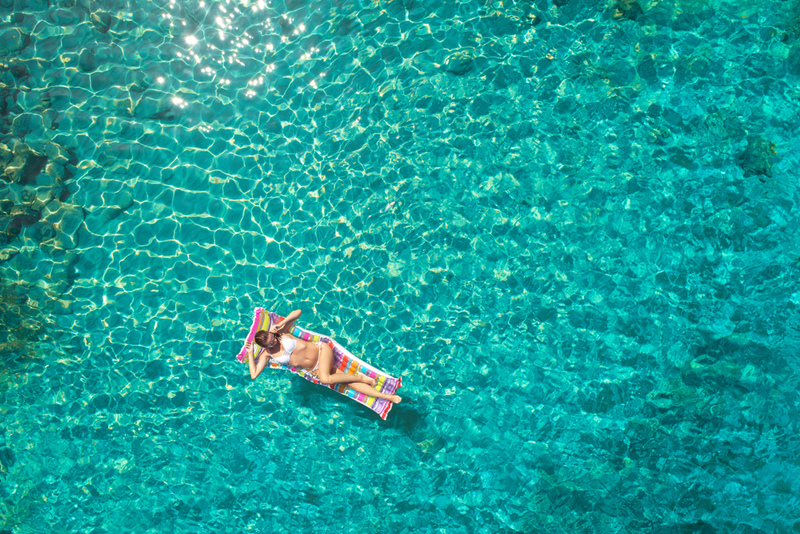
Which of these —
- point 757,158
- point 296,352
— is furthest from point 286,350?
point 757,158

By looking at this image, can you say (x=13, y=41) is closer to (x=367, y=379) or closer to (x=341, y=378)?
(x=341, y=378)

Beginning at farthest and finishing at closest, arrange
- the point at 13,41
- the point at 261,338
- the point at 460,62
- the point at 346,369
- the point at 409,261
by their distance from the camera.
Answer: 1. the point at 13,41
2. the point at 460,62
3. the point at 409,261
4. the point at 346,369
5. the point at 261,338

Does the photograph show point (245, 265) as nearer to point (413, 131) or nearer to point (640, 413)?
point (413, 131)

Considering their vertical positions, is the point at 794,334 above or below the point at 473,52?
below

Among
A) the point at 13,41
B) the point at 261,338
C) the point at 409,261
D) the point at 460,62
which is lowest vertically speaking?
the point at 261,338

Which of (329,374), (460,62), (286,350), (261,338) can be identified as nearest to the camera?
(261,338)

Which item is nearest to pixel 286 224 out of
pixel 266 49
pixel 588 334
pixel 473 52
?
pixel 266 49

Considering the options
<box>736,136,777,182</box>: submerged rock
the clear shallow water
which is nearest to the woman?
the clear shallow water
